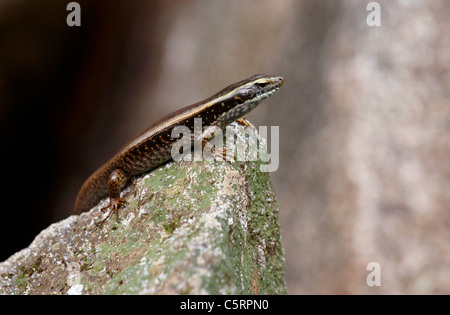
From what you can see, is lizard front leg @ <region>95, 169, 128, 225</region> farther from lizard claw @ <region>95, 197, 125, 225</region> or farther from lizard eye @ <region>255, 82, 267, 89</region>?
lizard eye @ <region>255, 82, 267, 89</region>

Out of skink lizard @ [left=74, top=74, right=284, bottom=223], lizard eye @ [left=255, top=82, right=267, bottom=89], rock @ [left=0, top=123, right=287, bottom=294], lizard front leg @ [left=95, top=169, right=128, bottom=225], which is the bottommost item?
rock @ [left=0, top=123, right=287, bottom=294]

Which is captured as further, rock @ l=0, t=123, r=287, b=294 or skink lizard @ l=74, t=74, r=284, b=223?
skink lizard @ l=74, t=74, r=284, b=223

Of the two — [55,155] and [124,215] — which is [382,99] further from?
[55,155]

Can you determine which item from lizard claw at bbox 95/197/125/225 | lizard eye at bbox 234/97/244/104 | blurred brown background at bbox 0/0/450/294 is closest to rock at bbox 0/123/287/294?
lizard claw at bbox 95/197/125/225

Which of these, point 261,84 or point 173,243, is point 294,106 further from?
point 173,243
